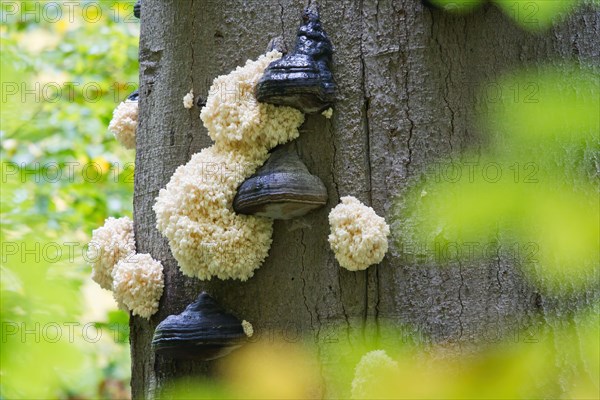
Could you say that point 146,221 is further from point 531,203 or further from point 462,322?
point 531,203

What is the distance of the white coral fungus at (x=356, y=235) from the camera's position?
1.62m

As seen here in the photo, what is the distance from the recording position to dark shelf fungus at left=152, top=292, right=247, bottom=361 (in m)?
1.65

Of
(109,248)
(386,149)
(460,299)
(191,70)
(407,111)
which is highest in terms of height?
(191,70)

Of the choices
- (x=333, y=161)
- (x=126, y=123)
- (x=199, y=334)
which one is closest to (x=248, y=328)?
(x=199, y=334)

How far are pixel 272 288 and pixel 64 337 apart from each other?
83 cm

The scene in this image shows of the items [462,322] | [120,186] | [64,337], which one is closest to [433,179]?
[462,322]

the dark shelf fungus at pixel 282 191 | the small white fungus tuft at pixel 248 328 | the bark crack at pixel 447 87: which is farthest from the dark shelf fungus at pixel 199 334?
the bark crack at pixel 447 87

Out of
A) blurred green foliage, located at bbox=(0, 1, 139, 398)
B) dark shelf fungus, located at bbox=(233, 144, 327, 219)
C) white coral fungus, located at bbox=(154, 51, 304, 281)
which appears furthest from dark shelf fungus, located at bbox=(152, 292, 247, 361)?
blurred green foliage, located at bbox=(0, 1, 139, 398)

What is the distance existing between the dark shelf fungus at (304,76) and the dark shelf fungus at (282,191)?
0.49 ft

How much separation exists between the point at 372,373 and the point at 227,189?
2.05 feet

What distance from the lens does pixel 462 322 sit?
159cm

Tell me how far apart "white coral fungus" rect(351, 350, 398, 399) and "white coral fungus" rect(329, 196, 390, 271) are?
228 mm

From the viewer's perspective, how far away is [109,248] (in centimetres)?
199

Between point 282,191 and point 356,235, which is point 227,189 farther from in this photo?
point 356,235
